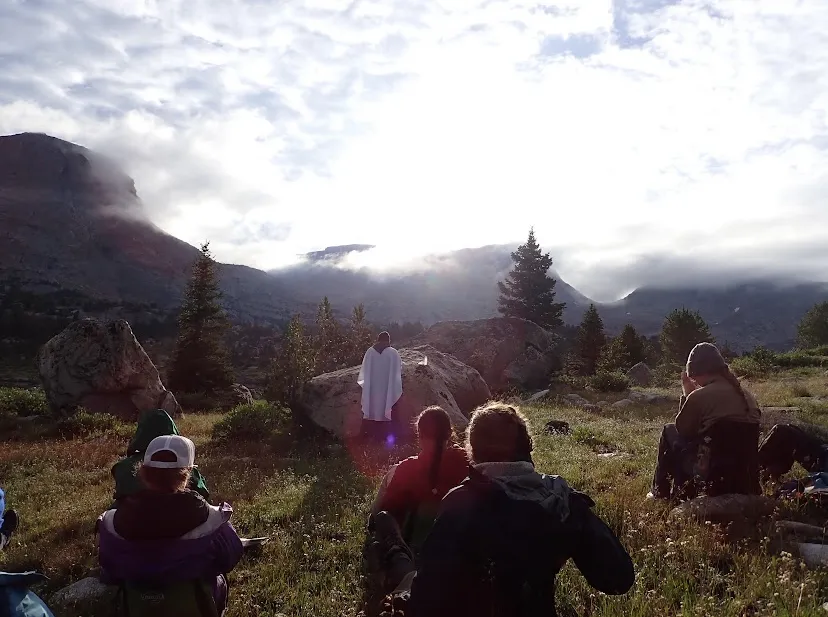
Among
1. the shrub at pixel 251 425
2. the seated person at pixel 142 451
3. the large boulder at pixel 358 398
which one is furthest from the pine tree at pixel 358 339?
the seated person at pixel 142 451

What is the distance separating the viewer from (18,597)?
291 cm

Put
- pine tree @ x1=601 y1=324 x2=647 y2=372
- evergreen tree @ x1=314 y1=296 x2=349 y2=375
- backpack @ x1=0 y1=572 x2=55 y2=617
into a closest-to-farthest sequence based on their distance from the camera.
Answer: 1. backpack @ x1=0 y1=572 x2=55 y2=617
2. evergreen tree @ x1=314 y1=296 x2=349 y2=375
3. pine tree @ x1=601 y1=324 x2=647 y2=372

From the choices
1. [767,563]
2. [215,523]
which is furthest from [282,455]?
[767,563]

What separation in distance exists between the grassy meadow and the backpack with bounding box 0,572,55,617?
2286mm

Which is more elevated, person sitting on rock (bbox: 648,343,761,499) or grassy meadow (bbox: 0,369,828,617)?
person sitting on rock (bbox: 648,343,761,499)

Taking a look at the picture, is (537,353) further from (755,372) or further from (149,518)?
(149,518)

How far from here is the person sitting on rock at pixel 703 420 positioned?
663cm

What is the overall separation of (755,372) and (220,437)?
24859 millimetres

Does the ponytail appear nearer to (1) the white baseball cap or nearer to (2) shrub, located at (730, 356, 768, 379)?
(1) the white baseball cap

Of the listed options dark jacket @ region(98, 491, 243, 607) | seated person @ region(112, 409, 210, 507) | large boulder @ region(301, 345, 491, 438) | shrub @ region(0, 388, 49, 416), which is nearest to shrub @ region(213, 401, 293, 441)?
large boulder @ region(301, 345, 491, 438)

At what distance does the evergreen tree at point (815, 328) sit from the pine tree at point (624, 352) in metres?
27.7

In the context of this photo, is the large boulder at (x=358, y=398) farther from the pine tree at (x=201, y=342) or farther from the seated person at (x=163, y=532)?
the pine tree at (x=201, y=342)

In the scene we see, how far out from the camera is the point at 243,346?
94625 millimetres

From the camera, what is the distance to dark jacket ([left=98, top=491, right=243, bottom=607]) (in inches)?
144
